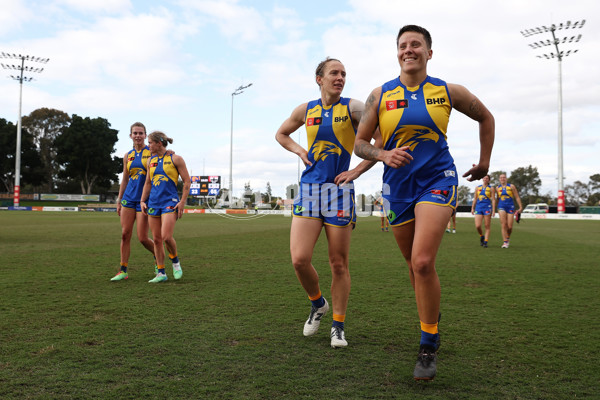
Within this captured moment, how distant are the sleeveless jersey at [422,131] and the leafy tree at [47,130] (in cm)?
9128

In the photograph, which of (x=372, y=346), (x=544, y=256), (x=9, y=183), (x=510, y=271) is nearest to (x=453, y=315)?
(x=372, y=346)

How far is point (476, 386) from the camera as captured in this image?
298 centimetres

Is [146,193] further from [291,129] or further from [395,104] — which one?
[395,104]

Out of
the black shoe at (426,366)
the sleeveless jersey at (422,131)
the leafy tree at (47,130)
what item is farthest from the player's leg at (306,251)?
the leafy tree at (47,130)

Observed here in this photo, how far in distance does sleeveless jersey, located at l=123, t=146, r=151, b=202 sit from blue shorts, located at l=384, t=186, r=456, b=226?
192 inches

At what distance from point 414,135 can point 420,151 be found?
4.8 inches

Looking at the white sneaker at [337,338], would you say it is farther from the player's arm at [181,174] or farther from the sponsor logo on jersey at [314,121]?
the player's arm at [181,174]

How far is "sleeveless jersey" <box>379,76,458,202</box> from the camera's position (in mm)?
3342

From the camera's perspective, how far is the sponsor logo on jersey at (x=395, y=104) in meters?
3.38

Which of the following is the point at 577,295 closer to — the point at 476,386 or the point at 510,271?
the point at 510,271

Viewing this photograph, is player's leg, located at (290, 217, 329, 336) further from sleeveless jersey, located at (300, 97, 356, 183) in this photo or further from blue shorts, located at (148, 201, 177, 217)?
blue shorts, located at (148, 201, 177, 217)

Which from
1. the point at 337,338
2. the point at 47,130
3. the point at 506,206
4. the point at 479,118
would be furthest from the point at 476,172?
the point at 47,130

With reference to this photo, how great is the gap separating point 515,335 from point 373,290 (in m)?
2.34

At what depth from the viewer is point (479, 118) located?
3512mm
